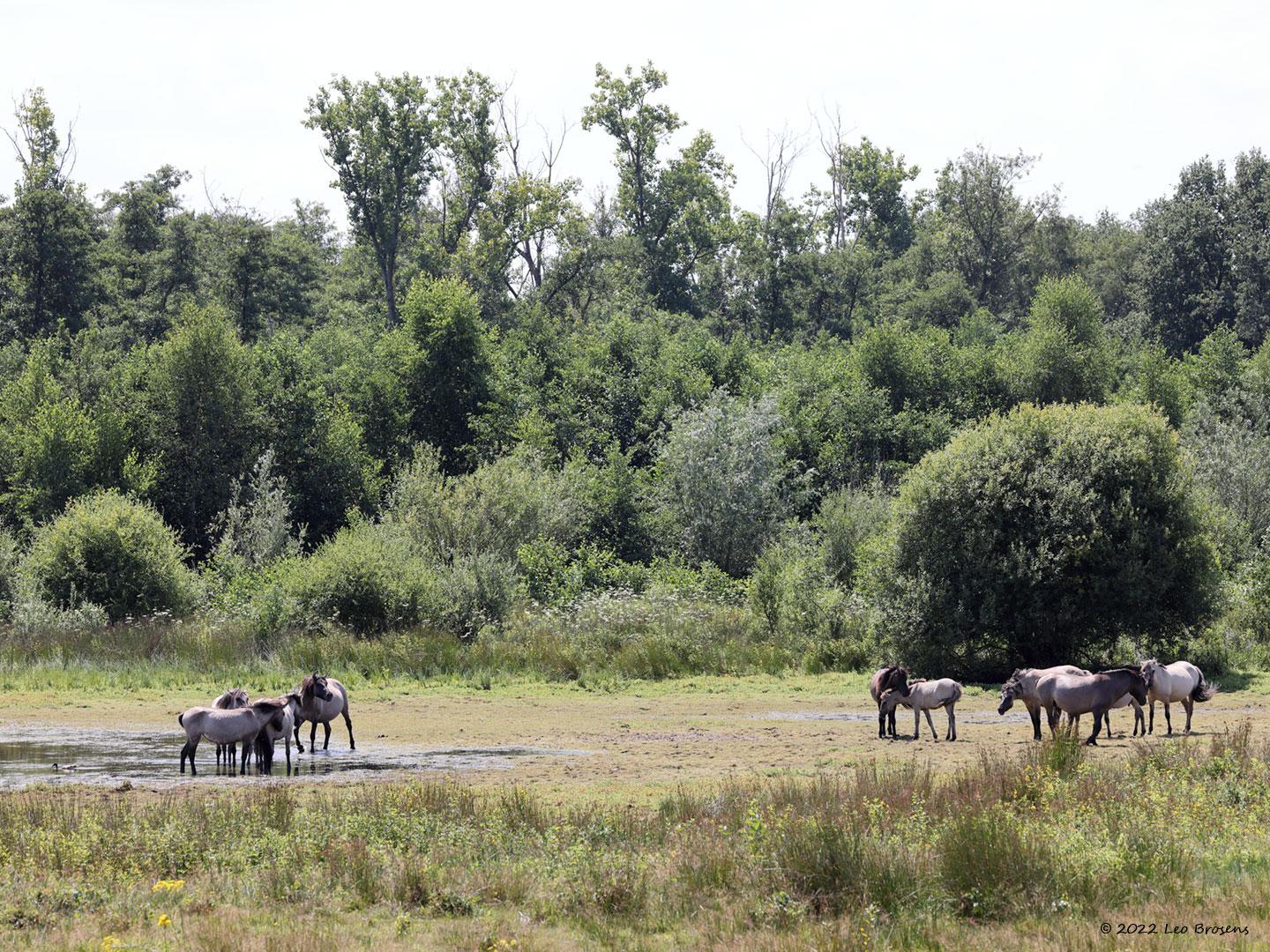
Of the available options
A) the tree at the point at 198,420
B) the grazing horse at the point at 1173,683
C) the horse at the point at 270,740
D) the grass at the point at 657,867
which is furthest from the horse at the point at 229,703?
the tree at the point at 198,420

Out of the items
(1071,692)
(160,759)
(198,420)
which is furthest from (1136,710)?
(198,420)

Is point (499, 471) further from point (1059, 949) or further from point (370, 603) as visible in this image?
point (1059, 949)

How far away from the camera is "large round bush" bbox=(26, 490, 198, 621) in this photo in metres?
45.7

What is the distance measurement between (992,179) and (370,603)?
7602 centimetres

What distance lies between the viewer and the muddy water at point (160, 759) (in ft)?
66.5

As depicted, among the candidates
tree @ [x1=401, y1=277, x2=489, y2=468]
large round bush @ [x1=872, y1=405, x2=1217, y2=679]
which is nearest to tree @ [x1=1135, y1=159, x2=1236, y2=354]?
tree @ [x1=401, y1=277, x2=489, y2=468]

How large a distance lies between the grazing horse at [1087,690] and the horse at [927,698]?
1.57 metres

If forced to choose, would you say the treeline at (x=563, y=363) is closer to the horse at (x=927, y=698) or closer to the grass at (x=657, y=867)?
the horse at (x=927, y=698)

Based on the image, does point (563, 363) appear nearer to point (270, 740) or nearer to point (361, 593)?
point (361, 593)

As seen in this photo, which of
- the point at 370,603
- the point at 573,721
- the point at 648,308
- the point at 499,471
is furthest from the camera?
the point at 648,308

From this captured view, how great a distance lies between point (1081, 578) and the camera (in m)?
34.9

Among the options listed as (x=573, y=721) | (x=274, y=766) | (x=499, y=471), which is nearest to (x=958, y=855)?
(x=274, y=766)

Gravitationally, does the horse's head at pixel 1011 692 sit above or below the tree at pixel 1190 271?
below

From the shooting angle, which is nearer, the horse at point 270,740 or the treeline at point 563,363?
the horse at point 270,740
